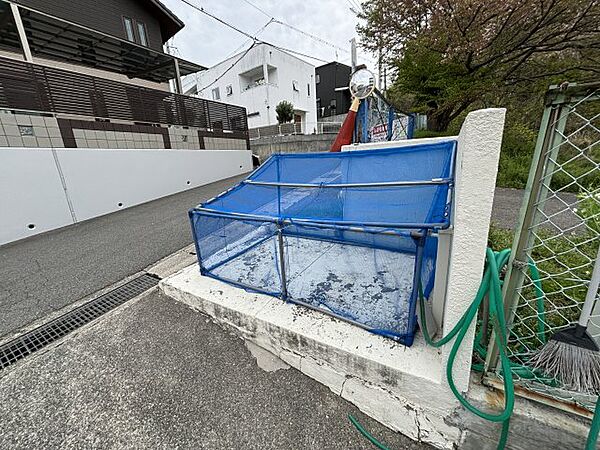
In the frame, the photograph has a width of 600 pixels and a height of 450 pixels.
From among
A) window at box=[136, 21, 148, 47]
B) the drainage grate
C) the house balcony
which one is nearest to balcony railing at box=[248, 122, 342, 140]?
the house balcony

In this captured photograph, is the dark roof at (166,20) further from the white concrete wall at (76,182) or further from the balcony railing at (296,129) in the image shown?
the white concrete wall at (76,182)

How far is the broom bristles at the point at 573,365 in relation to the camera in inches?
34.5

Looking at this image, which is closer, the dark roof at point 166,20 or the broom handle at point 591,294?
the broom handle at point 591,294

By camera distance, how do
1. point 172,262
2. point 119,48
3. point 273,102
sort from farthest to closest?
1. point 273,102
2. point 119,48
3. point 172,262

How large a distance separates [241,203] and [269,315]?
4.67ft

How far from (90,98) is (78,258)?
449cm

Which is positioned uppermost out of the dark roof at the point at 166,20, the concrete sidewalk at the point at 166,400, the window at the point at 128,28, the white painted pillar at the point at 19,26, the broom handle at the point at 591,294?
the dark roof at the point at 166,20

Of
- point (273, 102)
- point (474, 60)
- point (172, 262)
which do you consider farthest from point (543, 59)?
point (273, 102)

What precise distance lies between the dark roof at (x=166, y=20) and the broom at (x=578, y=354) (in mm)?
14798

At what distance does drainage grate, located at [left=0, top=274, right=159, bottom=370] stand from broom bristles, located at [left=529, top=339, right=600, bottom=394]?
321 cm

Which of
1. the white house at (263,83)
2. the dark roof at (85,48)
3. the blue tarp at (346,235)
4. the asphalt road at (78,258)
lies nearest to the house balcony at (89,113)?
the asphalt road at (78,258)

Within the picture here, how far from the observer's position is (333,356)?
5.12ft

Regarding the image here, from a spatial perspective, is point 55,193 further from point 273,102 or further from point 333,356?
point 273,102

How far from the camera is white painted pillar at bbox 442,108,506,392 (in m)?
0.93
